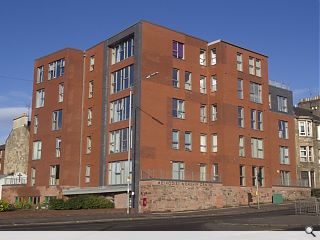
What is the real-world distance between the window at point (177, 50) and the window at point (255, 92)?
9.69m

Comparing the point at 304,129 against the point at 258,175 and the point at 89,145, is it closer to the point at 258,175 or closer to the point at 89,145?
the point at 258,175

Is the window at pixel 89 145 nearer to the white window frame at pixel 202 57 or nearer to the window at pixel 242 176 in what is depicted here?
the white window frame at pixel 202 57

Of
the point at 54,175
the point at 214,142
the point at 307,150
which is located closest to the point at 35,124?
the point at 54,175

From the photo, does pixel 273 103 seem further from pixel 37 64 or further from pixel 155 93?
pixel 37 64

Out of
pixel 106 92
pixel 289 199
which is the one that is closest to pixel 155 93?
pixel 106 92

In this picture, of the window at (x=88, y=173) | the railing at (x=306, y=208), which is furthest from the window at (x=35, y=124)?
the railing at (x=306, y=208)

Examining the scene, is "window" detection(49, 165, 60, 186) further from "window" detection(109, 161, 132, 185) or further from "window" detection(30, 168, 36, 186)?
"window" detection(109, 161, 132, 185)

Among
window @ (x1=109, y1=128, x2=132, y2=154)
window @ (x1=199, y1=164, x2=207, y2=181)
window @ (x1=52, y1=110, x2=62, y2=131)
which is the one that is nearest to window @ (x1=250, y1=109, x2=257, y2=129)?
window @ (x1=199, y1=164, x2=207, y2=181)

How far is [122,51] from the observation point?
164 feet

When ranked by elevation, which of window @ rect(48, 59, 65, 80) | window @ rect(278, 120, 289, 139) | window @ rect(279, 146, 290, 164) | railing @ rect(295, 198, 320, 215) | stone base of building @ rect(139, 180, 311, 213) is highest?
window @ rect(48, 59, 65, 80)

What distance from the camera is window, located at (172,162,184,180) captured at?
4644 cm

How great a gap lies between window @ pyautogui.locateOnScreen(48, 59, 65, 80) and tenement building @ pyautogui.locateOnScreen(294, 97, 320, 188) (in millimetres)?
31074

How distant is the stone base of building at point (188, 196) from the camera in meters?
41.1

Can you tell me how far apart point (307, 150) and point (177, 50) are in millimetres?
23468
